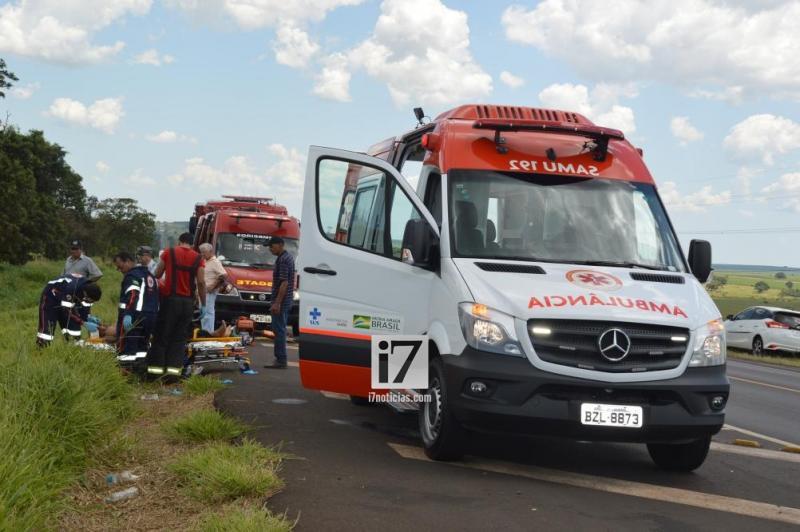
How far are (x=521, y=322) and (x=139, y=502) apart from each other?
2.67 meters

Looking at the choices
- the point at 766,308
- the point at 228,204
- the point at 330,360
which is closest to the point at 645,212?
the point at 330,360

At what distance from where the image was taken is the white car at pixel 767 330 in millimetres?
Result: 25375

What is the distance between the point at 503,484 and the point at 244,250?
1349 centimetres

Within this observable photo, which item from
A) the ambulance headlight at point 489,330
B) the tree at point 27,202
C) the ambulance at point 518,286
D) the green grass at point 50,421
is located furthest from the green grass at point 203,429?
the tree at point 27,202

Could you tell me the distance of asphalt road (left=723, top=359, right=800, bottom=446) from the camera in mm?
10305

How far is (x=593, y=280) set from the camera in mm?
6688

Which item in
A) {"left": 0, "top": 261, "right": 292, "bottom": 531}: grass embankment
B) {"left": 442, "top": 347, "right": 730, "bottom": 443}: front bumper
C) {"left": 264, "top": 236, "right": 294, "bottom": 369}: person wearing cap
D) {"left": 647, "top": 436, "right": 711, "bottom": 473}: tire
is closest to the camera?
{"left": 0, "top": 261, "right": 292, "bottom": 531}: grass embankment

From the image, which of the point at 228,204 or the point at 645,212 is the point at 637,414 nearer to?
the point at 645,212

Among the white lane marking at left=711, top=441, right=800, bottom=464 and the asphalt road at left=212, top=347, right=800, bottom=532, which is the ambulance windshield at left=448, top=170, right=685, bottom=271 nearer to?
the asphalt road at left=212, top=347, right=800, bottom=532

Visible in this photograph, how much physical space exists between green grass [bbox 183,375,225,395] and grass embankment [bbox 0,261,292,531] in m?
0.87

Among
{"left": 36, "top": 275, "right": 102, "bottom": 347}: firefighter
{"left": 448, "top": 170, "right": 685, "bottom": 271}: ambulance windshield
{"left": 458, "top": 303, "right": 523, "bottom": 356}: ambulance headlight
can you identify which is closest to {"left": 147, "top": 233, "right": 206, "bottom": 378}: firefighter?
{"left": 36, "top": 275, "right": 102, "bottom": 347}: firefighter

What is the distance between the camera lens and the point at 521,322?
631 centimetres

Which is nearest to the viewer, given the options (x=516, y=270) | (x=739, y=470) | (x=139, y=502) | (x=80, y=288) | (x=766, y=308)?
(x=139, y=502)

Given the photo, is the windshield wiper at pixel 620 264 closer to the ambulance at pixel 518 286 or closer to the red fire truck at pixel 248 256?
the ambulance at pixel 518 286
